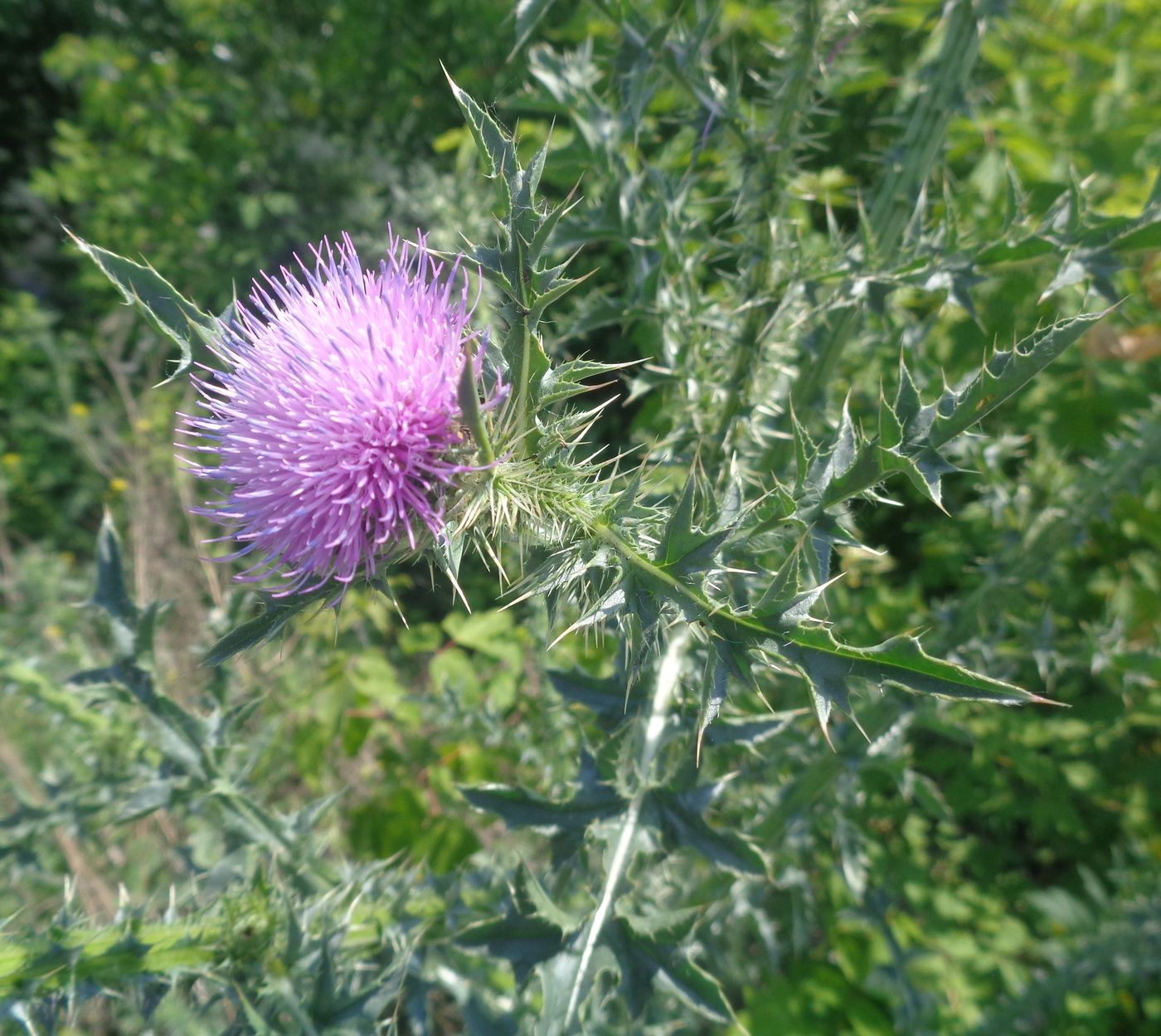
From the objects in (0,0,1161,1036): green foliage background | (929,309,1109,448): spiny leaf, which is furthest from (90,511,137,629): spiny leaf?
(929,309,1109,448): spiny leaf

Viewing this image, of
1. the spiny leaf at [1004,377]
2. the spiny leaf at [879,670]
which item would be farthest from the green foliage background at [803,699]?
the spiny leaf at [1004,377]

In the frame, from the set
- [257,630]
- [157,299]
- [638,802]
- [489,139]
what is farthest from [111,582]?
[489,139]

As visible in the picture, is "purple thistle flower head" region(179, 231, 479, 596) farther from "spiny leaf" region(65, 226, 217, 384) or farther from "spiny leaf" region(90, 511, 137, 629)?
"spiny leaf" region(90, 511, 137, 629)

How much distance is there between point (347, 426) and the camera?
117 centimetres

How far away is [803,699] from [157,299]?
81.2 inches

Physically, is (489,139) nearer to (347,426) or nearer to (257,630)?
(347,426)

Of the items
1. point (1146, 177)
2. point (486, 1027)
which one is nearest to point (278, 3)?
point (1146, 177)

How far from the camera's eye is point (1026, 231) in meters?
1.69

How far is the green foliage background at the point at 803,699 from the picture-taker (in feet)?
6.25

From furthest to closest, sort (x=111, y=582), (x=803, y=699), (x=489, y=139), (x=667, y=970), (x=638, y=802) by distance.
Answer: (x=803, y=699)
(x=111, y=582)
(x=638, y=802)
(x=667, y=970)
(x=489, y=139)

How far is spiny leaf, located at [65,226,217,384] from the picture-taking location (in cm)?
128

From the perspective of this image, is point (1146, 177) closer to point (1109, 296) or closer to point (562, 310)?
point (1109, 296)

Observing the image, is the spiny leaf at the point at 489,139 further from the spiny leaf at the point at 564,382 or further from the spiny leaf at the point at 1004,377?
the spiny leaf at the point at 1004,377

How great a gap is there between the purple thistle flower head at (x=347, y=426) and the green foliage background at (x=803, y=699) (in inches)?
8.4
